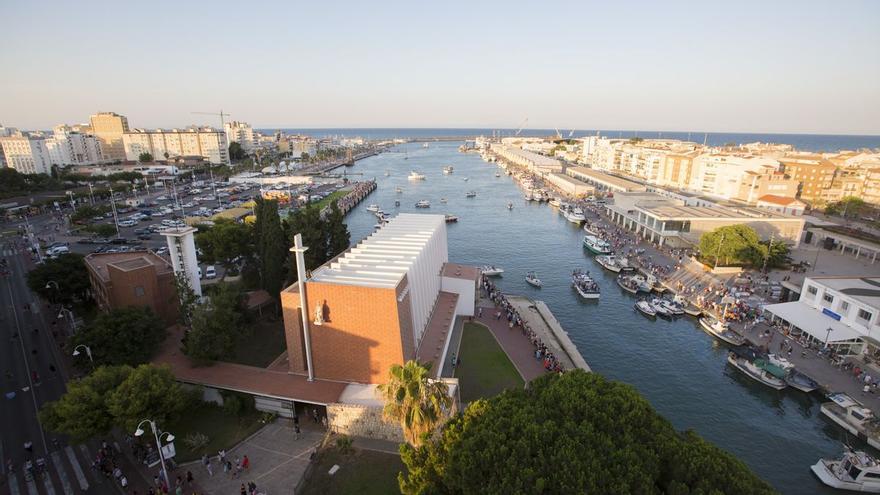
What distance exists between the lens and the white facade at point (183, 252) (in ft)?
112

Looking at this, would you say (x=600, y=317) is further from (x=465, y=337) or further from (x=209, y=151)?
(x=209, y=151)

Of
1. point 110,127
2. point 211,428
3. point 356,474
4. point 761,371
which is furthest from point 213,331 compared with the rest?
point 110,127

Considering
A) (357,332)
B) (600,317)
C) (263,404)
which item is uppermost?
(357,332)

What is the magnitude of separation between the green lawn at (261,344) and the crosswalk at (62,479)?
9.65 m

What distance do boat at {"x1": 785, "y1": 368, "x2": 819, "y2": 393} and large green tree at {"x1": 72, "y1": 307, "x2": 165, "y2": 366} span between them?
46.8 meters

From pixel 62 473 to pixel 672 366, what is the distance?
42281mm

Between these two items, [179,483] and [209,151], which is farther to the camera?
[209,151]

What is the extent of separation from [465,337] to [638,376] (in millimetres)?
14467

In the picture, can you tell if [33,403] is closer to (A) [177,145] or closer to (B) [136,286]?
(B) [136,286]

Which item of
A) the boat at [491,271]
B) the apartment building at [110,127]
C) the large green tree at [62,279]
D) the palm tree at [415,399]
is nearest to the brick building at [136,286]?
the large green tree at [62,279]

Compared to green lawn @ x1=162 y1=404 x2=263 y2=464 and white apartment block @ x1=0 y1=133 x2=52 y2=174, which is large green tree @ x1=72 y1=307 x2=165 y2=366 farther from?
white apartment block @ x1=0 y1=133 x2=52 y2=174

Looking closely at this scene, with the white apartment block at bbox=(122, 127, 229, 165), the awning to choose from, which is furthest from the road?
the white apartment block at bbox=(122, 127, 229, 165)

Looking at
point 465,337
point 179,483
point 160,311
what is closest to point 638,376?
point 465,337

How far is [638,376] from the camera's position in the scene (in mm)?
35344
